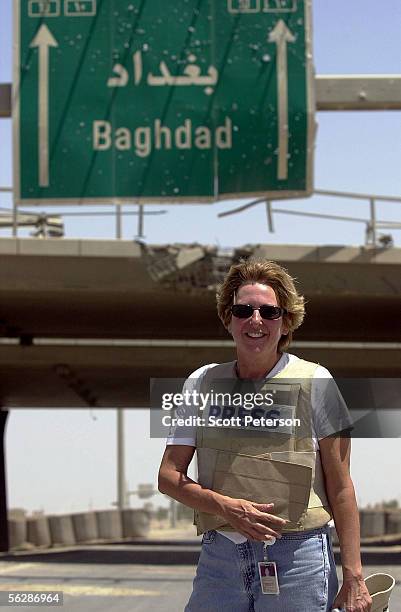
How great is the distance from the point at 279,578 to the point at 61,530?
38.2 m

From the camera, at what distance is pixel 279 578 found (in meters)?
4.37

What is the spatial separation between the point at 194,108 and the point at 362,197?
6.47 m

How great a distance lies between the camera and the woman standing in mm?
4398

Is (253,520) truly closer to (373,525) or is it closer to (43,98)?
(43,98)

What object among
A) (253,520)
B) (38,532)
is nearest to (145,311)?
(38,532)

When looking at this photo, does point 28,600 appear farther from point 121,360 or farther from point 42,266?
point 121,360

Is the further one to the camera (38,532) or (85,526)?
(85,526)

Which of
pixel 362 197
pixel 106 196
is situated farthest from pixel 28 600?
pixel 362 197

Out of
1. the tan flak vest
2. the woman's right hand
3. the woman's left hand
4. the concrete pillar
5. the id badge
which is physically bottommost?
the concrete pillar

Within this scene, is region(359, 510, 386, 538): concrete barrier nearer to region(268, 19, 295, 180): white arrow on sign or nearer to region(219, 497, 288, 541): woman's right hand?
region(268, 19, 295, 180): white arrow on sign

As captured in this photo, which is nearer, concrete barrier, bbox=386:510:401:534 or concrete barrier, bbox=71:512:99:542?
concrete barrier, bbox=71:512:99:542

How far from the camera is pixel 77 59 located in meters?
16.7

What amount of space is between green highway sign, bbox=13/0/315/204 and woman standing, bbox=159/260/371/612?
11776mm

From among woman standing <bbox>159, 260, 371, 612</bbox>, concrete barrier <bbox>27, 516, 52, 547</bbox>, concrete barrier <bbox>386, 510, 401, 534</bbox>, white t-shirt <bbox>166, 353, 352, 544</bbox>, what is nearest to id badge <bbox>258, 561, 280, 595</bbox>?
woman standing <bbox>159, 260, 371, 612</bbox>
